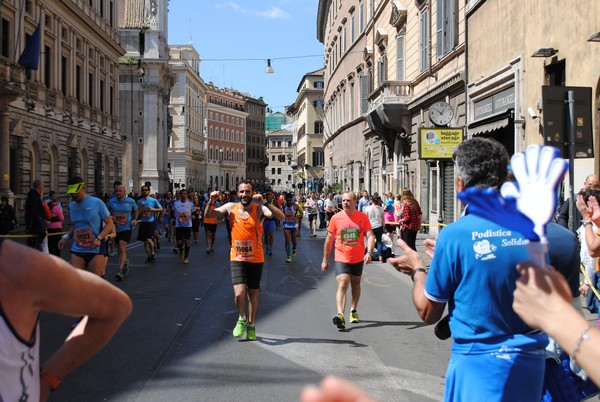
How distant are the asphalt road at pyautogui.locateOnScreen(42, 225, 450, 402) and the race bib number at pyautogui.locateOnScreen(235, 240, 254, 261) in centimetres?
98

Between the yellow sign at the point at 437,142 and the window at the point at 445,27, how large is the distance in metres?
3.83

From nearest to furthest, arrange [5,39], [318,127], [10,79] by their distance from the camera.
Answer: [10,79] → [5,39] → [318,127]

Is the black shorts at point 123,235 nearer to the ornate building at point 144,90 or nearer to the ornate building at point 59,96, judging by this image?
the ornate building at point 59,96

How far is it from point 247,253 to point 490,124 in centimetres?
1157

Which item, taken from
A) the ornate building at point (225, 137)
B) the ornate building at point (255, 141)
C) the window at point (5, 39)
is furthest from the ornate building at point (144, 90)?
the ornate building at point (255, 141)

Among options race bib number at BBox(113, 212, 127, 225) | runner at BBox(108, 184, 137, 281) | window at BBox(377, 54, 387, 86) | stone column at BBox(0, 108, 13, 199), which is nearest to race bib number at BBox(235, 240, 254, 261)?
runner at BBox(108, 184, 137, 281)

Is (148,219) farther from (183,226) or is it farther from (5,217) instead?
(5,217)

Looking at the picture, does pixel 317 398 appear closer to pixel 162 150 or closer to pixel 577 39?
pixel 577 39

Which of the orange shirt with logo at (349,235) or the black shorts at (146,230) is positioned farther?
the black shorts at (146,230)

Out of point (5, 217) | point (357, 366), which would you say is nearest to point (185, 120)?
point (5, 217)

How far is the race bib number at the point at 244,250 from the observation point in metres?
7.86

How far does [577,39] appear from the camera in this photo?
39.1 ft

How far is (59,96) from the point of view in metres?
33.7

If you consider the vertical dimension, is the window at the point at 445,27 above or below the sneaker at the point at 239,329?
above
